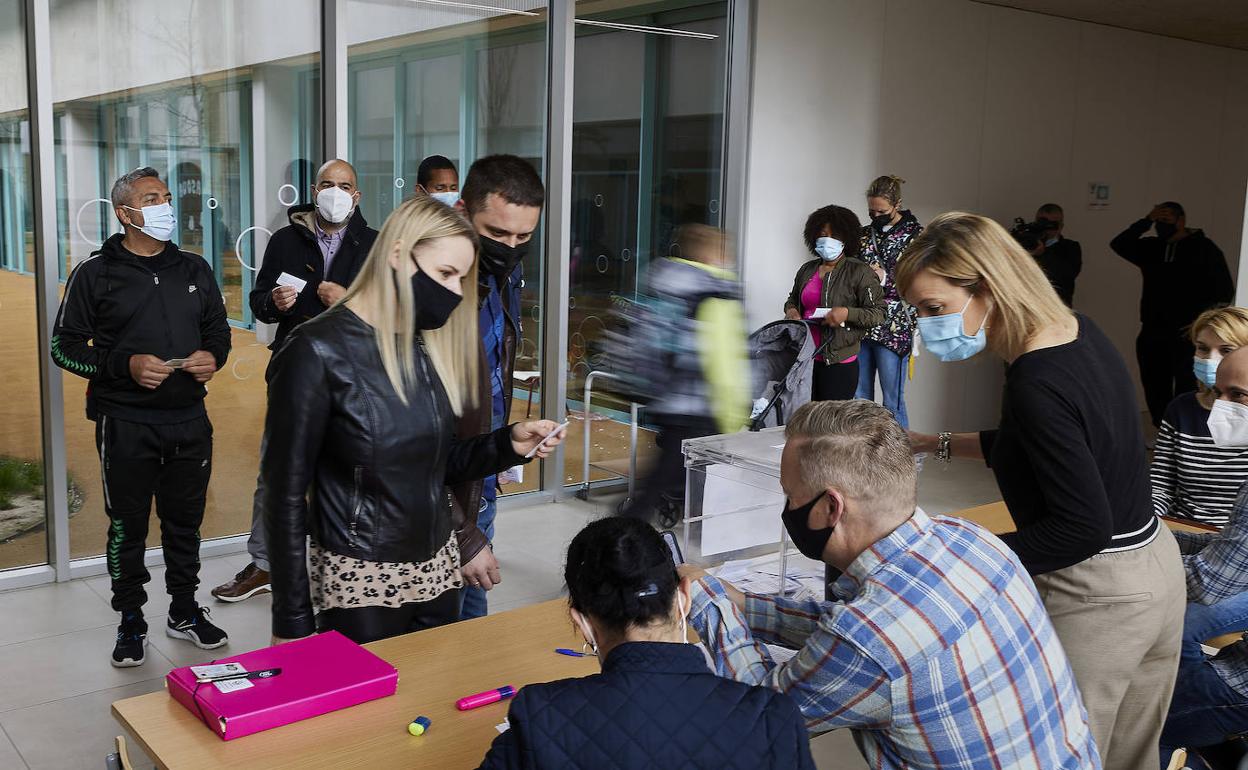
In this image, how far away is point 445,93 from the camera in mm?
5926

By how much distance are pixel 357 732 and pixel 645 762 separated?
73 centimetres

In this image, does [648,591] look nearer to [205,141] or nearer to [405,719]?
[405,719]

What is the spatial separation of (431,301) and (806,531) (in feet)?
3.14

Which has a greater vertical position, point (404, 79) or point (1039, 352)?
point (404, 79)

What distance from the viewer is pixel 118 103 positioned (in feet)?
16.2

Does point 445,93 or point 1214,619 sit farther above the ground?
point 445,93

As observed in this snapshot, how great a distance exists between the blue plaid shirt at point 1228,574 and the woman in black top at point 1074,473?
0.59m

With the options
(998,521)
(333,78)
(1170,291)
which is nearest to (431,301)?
(998,521)

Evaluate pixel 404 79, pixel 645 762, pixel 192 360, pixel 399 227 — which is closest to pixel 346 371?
pixel 399 227

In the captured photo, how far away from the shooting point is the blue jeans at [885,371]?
6.88m

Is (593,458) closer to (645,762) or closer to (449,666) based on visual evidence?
(449,666)

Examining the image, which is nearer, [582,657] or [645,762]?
[645,762]

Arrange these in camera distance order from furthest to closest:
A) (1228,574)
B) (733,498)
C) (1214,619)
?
(733,498), (1214,619), (1228,574)

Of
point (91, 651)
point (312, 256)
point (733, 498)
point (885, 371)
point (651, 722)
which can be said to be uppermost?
point (312, 256)
